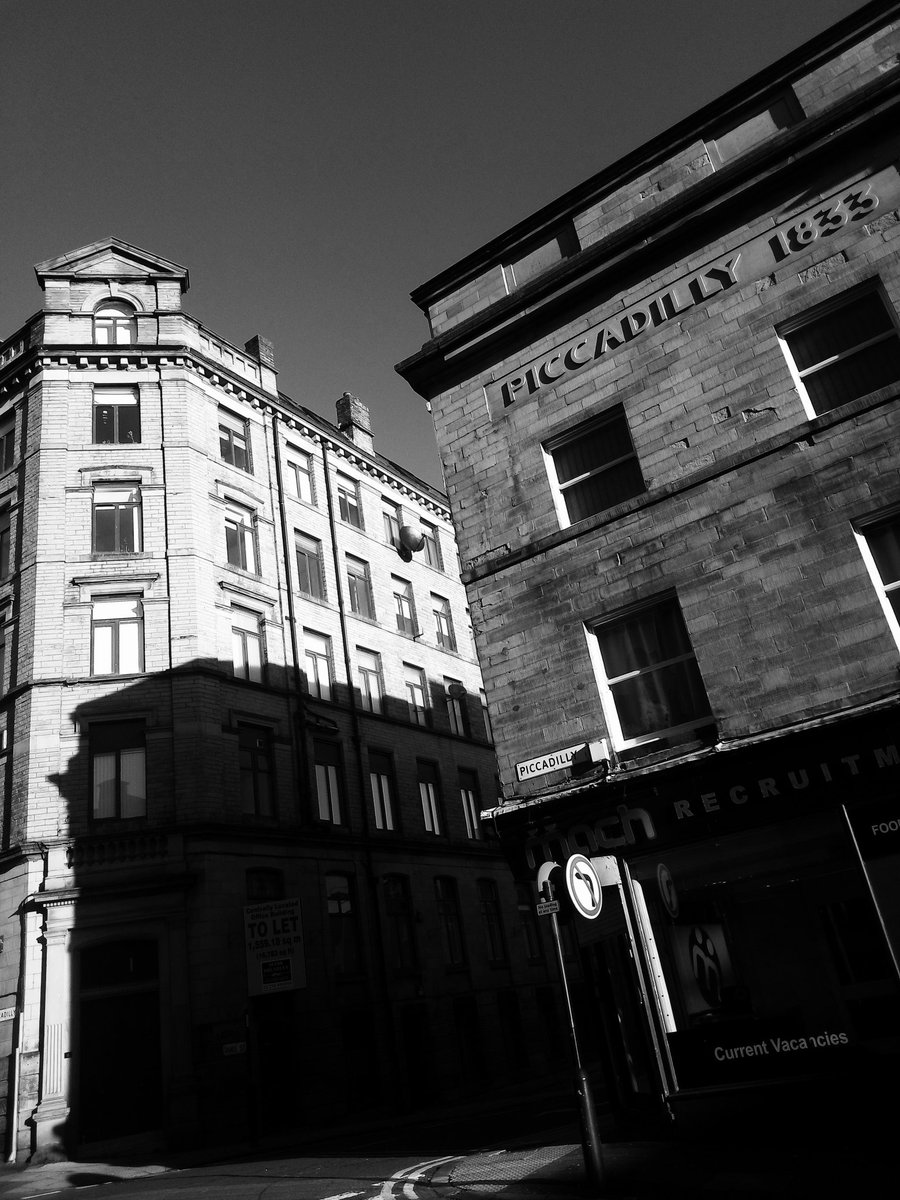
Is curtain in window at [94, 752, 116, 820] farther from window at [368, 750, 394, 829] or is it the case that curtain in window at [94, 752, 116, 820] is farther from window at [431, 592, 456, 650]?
window at [431, 592, 456, 650]

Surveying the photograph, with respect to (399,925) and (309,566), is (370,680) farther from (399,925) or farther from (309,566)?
(399,925)

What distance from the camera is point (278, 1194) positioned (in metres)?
10.6

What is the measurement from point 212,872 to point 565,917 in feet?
38.6

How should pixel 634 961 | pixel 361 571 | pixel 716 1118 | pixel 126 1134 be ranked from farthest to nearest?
1. pixel 361 571
2. pixel 126 1134
3. pixel 634 961
4. pixel 716 1118

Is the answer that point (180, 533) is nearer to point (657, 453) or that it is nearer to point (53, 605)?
point (53, 605)

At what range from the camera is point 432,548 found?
3762 cm

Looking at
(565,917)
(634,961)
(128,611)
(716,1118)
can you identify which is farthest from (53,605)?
(716,1118)

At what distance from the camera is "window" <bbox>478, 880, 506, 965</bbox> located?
30.1 metres

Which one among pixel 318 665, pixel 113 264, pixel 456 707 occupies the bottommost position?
pixel 456 707

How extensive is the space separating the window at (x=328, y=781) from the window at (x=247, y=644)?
10.5ft

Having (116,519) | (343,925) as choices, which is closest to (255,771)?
(343,925)

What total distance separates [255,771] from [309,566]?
27.1 ft

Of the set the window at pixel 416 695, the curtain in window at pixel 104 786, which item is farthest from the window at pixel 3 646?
the window at pixel 416 695

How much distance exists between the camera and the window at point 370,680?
99.0ft
